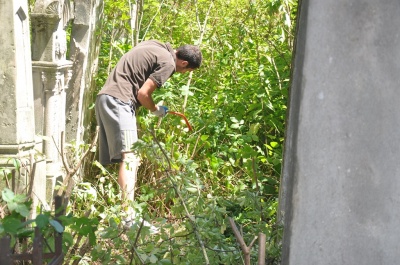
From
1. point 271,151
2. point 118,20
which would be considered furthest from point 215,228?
point 118,20

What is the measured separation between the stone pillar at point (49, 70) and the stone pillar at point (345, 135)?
15.9 ft

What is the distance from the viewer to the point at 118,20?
8898 mm

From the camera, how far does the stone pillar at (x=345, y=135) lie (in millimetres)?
2295

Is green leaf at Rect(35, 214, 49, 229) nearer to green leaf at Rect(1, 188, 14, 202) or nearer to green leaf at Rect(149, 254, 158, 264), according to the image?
green leaf at Rect(1, 188, 14, 202)

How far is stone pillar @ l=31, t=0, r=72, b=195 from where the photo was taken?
709cm

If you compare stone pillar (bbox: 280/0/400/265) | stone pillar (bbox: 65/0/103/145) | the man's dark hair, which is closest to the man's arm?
the man's dark hair

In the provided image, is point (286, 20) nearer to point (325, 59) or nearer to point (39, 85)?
point (39, 85)

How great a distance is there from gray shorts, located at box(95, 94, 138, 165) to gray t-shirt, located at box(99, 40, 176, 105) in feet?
0.21

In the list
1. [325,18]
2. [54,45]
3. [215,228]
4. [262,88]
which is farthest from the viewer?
[262,88]

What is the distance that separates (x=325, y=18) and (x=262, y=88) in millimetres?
6007

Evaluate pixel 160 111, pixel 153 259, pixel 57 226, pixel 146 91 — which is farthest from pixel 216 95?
pixel 57 226

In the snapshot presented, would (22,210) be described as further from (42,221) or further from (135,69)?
(135,69)

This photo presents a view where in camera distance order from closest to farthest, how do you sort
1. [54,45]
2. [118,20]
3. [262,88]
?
1. [54,45]
2. [262,88]
3. [118,20]

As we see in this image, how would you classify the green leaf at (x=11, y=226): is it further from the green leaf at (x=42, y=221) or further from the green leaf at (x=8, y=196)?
the green leaf at (x=8, y=196)
